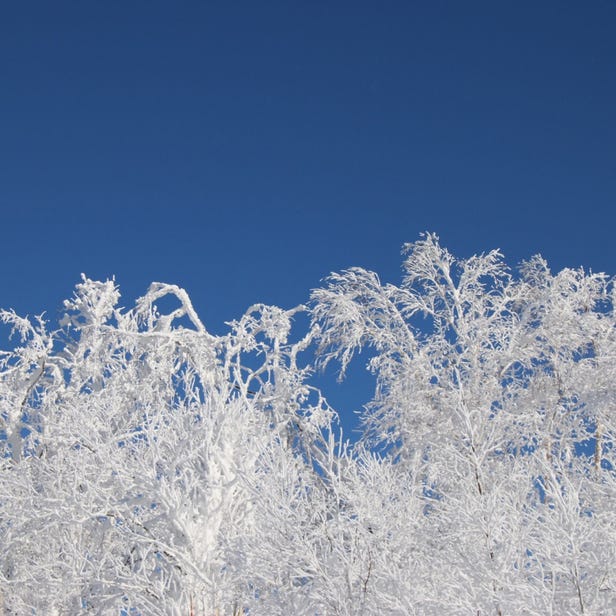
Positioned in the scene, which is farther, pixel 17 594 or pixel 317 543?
pixel 17 594

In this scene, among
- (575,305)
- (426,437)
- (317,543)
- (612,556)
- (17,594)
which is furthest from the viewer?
(575,305)

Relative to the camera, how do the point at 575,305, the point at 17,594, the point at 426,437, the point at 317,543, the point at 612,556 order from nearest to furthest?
the point at 612,556 → the point at 317,543 → the point at 17,594 → the point at 426,437 → the point at 575,305

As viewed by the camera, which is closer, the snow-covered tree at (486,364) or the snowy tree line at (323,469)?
the snowy tree line at (323,469)

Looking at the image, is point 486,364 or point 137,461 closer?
point 137,461

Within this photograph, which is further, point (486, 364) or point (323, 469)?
point (486, 364)

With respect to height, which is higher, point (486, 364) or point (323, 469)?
point (486, 364)

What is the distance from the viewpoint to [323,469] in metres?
8.74

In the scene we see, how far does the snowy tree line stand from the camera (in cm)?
786

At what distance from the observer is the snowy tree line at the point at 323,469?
7863mm

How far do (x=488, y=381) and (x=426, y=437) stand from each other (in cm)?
167

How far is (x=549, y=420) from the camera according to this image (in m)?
15.1

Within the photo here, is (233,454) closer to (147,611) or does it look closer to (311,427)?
(147,611)

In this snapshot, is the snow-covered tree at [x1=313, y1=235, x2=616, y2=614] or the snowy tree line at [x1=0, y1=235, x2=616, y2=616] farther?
the snow-covered tree at [x1=313, y1=235, x2=616, y2=614]

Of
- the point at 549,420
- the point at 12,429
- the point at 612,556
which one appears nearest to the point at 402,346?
the point at 549,420
